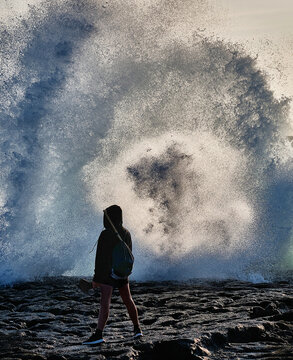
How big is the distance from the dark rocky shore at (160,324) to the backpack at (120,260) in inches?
31.1

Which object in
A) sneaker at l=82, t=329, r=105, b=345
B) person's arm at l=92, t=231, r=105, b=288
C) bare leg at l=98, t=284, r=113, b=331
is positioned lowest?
sneaker at l=82, t=329, r=105, b=345

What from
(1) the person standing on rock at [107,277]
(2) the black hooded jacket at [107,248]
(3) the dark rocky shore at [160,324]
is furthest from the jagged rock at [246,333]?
(2) the black hooded jacket at [107,248]

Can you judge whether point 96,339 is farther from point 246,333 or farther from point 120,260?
point 246,333

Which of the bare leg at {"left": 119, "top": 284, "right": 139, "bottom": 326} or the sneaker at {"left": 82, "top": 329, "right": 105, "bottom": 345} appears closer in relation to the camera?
the sneaker at {"left": 82, "top": 329, "right": 105, "bottom": 345}

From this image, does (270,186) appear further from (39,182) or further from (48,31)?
(48,31)

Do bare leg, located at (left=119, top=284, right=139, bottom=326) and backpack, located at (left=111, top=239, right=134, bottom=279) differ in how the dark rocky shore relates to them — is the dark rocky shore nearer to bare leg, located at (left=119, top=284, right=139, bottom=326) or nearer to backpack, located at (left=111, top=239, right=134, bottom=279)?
bare leg, located at (left=119, top=284, right=139, bottom=326)

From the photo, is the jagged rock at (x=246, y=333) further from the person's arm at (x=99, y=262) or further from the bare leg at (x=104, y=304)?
the person's arm at (x=99, y=262)

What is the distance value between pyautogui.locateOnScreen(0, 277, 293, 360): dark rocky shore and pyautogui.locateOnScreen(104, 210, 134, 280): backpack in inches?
31.1

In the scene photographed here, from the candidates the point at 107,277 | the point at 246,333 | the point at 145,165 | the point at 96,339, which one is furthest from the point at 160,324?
the point at 145,165

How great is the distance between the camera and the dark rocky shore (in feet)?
17.5

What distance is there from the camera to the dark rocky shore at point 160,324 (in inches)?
210

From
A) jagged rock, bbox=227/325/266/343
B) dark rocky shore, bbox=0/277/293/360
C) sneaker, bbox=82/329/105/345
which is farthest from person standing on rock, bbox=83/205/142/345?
jagged rock, bbox=227/325/266/343

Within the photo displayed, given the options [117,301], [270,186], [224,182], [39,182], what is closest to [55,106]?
[39,182]

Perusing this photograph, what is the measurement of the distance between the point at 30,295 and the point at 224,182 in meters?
9.67
